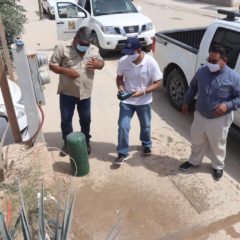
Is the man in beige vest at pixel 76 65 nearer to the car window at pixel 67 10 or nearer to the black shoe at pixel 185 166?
the black shoe at pixel 185 166

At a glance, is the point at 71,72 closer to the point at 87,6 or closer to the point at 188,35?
the point at 188,35

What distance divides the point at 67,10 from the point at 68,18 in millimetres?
269

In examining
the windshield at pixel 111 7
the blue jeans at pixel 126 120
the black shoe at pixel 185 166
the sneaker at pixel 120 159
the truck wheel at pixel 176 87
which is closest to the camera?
the blue jeans at pixel 126 120

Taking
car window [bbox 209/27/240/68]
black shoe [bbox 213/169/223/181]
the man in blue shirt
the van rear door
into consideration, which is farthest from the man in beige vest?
the van rear door

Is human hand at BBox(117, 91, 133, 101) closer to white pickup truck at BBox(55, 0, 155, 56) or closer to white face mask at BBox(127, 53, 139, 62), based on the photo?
white face mask at BBox(127, 53, 139, 62)

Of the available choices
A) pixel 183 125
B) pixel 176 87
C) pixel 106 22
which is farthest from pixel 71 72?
pixel 106 22

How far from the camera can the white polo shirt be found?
15.4ft

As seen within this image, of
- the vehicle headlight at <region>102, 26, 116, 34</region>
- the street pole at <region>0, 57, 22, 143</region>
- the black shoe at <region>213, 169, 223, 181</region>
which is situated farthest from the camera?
the vehicle headlight at <region>102, 26, 116, 34</region>

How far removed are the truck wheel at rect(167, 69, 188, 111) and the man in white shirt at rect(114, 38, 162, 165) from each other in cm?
185

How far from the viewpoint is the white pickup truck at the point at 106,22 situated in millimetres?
10141

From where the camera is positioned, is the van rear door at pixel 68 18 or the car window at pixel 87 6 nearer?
the van rear door at pixel 68 18

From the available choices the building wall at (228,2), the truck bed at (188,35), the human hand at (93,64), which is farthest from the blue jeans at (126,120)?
the building wall at (228,2)

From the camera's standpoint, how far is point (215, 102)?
14.2 feet

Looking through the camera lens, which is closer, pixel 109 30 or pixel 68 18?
pixel 109 30
